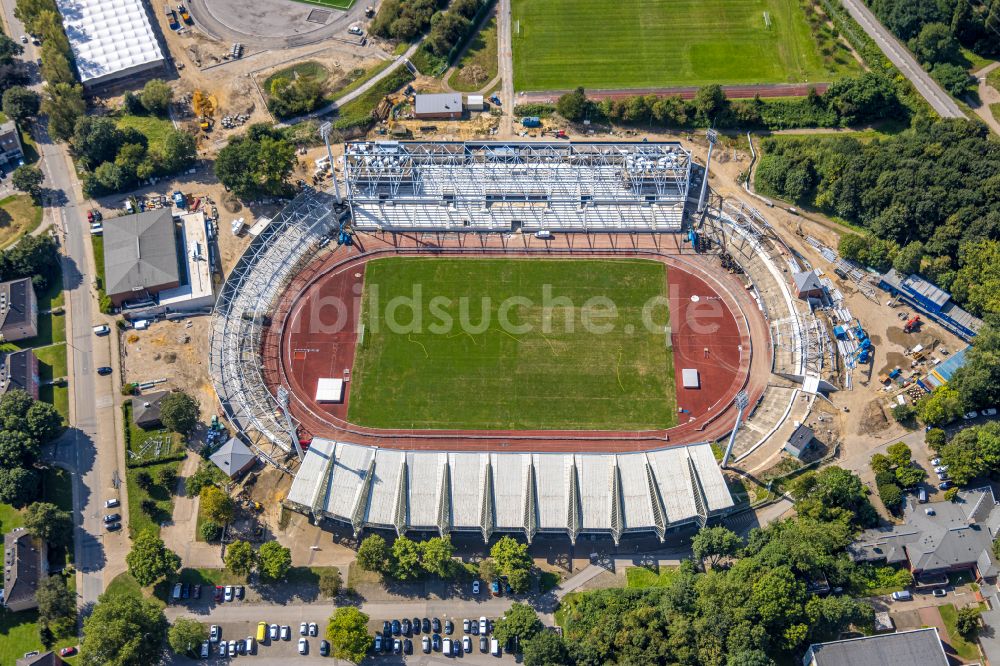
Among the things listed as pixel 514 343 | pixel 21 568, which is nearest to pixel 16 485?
pixel 21 568

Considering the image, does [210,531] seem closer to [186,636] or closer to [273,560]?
[273,560]

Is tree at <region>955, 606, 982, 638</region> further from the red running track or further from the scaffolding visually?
the scaffolding

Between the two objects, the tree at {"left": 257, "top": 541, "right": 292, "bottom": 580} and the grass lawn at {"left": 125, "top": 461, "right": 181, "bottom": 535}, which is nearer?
the tree at {"left": 257, "top": 541, "right": 292, "bottom": 580}

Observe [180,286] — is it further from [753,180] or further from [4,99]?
[753,180]

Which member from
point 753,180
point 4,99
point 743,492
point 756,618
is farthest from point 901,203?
point 4,99

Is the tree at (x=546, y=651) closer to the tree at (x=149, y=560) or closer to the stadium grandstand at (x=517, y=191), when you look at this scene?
the tree at (x=149, y=560)

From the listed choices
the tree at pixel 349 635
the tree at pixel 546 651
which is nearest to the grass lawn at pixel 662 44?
the tree at pixel 546 651

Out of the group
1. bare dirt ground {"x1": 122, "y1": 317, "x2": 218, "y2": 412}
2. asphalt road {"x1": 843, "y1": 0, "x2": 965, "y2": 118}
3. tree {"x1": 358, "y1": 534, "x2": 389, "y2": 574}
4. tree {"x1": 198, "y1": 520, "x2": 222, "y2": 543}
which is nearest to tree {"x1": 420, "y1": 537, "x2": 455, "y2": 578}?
tree {"x1": 358, "y1": 534, "x2": 389, "y2": 574}
